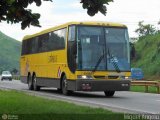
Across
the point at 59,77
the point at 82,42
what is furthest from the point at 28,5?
the point at 59,77

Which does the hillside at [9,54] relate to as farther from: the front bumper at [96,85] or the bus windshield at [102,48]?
the front bumper at [96,85]

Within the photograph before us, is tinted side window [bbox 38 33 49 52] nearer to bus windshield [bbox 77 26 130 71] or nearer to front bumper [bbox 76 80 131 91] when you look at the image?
bus windshield [bbox 77 26 130 71]

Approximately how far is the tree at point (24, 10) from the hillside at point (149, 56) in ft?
157

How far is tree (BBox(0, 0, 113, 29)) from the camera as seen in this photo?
12578 mm

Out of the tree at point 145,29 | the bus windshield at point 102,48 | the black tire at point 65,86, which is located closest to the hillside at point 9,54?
the tree at point 145,29

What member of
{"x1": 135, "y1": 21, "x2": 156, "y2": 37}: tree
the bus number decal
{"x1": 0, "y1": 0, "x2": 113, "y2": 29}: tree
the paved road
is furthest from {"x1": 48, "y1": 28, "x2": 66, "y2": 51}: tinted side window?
{"x1": 135, "y1": 21, "x2": 156, "y2": 37}: tree

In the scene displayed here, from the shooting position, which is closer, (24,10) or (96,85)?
(24,10)

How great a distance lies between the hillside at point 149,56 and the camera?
208 feet

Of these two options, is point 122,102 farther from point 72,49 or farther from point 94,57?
point 72,49

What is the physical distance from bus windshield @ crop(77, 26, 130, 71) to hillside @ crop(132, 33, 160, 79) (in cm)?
3582

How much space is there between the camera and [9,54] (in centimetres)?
17512

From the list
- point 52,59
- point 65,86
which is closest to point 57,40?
point 52,59

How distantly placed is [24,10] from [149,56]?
188 ft

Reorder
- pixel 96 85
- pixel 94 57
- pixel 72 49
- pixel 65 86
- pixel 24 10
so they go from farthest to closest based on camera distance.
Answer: pixel 65 86
pixel 72 49
pixel 94 57
pixel 96 85
pixel 24 10
